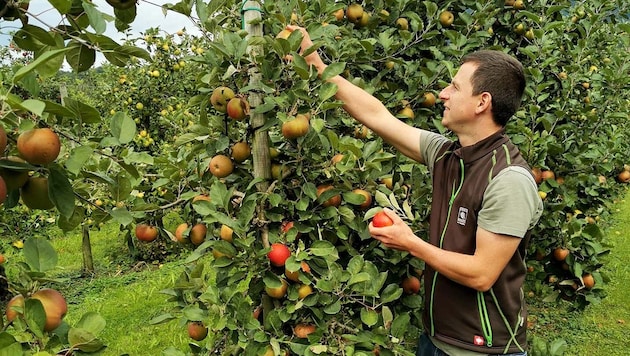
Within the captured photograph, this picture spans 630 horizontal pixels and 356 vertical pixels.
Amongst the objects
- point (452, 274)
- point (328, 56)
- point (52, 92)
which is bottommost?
point (52, 92)

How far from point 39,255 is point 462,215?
3.87 feet

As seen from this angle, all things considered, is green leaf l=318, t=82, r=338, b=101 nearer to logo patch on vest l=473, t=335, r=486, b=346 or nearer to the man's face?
the man's face

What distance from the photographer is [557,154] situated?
296 cm

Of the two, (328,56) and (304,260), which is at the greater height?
(328,56)

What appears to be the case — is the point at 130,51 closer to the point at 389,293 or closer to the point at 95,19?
the point at 95,19

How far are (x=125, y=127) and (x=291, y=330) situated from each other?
0.92 m

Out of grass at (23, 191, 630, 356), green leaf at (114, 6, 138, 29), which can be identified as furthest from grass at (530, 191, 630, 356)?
green leaf at (114, 6, 138, 29)

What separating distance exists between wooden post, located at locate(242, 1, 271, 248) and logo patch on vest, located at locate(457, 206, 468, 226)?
1.97 feet

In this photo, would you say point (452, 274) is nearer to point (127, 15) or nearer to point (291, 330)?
point (291, 330)

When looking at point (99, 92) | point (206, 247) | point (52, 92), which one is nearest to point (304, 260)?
point (206, 247)

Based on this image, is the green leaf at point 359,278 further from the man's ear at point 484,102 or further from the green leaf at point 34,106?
the green leaf at point 34,106

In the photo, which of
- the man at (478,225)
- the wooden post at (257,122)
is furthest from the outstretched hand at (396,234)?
the wooden post at (257,122)

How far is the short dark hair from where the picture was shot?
169cm

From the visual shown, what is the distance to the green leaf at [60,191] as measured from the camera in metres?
1.00
